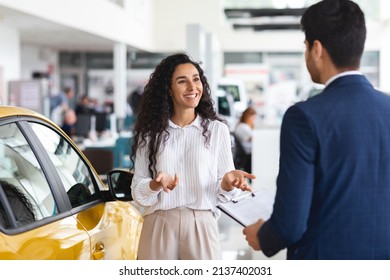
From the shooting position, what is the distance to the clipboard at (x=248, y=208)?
9.52ft

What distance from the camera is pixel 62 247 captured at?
2541mm

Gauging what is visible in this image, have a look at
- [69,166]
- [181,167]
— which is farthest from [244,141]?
[181,167]

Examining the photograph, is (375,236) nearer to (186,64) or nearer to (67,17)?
(186,64)

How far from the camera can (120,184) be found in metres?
3.22

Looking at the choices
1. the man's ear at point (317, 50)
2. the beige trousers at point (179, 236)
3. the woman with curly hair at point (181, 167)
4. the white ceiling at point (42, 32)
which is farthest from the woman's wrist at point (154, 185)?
the white ceiling at point (42, 32)

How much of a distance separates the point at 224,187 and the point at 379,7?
2520 cm

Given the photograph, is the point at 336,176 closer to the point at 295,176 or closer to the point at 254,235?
the point at 295,176

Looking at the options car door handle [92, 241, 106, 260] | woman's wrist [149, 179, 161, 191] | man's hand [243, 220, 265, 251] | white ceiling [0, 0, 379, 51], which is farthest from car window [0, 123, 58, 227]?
white ceiling [0, 0, 379, 51]

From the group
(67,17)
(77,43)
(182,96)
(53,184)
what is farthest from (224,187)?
(77,43)

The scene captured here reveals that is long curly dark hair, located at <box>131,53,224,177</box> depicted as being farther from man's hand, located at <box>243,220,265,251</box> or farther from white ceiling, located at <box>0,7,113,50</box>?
white ceiling, located at <box>0,7,113,50</box>

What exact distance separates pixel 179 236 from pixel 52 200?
18.6 inches

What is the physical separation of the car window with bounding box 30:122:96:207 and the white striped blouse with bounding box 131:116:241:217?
0.26m

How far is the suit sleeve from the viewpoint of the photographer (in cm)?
195

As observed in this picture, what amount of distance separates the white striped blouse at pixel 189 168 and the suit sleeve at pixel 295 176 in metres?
0.88
